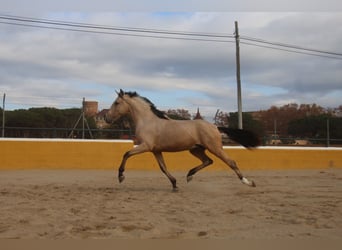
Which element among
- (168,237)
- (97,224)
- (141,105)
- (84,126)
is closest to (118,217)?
(97,224)

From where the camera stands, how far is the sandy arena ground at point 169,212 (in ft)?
15.4

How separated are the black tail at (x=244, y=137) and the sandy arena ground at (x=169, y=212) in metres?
0.92

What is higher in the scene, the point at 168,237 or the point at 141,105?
the point at 141,105

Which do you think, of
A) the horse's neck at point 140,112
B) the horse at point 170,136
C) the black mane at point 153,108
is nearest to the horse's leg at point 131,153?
the horse at point 170,136

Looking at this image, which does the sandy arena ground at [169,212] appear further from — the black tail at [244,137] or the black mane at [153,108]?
the black mane at [153,108]

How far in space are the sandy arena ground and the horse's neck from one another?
1.35 metres

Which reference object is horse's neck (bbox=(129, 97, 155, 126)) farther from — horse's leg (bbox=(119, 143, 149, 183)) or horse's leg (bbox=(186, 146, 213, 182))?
horse's leg (bbox=(186, 146, 213, 182))

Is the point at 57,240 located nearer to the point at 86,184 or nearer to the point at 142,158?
the point at 86,184

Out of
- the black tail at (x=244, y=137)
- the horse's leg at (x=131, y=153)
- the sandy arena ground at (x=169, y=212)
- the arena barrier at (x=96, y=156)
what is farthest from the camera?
the arena barrier at (x=96, y=156)

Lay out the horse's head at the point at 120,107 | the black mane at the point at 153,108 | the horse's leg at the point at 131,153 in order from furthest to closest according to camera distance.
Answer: the horse's head at the point at 120,107 < the black mane at the point at 153,108 < the horse's leg at the point at 131,153

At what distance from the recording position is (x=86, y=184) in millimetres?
9766

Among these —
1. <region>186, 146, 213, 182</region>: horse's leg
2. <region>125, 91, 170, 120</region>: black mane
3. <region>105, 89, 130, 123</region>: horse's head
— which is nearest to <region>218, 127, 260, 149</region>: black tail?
<region>186, 146, 213, 182</region>: horse's leg

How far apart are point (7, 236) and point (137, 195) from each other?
11.6 ft

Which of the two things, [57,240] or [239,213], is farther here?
[239,213]
